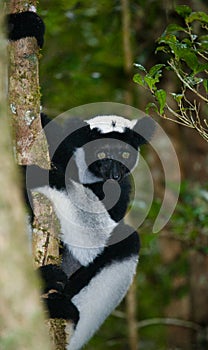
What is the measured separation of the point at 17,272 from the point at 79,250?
97.1 inches

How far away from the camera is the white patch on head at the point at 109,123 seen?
13.8ft

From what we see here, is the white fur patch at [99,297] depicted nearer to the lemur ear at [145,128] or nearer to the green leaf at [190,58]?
→ the lemur ear at [145,128]

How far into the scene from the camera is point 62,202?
359 centimetres

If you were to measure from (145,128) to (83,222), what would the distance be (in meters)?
0.82

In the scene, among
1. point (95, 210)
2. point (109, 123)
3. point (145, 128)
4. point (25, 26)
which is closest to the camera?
point (25, 26)

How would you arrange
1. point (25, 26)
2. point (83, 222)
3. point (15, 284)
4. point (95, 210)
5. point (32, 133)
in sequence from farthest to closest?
point (95, 210), point (83, 222), point (25, 26), point (32, 133), point (15, 284)

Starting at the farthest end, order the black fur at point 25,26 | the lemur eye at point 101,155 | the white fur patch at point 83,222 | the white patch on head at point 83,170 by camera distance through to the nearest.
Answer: the lemur eye at point 101,155, the white patch on head at point 83,170, the white fur patch at point 83,222, the black fur at point 25,26

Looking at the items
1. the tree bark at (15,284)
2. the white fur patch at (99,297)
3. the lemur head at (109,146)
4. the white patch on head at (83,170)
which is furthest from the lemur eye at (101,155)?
the tree bark at (15,284)

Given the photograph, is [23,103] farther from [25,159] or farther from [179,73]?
[179,73]

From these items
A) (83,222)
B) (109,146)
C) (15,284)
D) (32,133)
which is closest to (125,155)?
(109,146)

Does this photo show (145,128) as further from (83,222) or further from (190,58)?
(190,58)

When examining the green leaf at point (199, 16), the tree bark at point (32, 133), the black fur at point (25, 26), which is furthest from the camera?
the green leaf at point (199, 16)

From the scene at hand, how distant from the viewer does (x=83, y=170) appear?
406cm

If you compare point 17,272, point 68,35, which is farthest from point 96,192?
point 68,35
